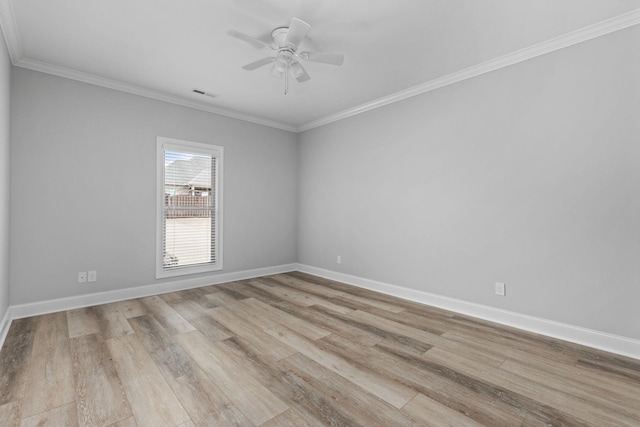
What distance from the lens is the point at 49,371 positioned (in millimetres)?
2059

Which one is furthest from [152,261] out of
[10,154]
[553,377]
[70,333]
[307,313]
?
[553,377]

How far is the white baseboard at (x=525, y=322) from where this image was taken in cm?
238

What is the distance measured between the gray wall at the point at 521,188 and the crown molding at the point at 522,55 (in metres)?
0.06

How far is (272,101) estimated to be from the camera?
13.9ft

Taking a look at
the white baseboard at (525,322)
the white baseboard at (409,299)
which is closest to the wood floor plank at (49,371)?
the white baseboard at (409,299)

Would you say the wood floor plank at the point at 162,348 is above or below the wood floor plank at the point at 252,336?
below

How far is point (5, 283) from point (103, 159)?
1570 millimetres

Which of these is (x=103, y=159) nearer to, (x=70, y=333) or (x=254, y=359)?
(x=70, y=333)

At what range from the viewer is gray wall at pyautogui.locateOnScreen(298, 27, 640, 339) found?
2.42 m

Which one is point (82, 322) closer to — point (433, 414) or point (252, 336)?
point (252, 336)

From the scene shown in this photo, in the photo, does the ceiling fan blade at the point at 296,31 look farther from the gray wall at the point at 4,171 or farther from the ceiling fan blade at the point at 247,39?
the gray wall at the point at 4,171

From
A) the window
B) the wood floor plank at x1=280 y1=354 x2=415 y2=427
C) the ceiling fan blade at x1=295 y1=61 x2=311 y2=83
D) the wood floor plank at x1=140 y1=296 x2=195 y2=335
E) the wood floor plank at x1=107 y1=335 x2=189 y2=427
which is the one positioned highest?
the ceiling fan blade at x1=295 y1=61 x2=311 y2=83

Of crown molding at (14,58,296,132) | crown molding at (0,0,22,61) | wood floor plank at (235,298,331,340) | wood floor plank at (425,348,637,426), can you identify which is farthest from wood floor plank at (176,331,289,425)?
crown molding at (14,58,296,132)

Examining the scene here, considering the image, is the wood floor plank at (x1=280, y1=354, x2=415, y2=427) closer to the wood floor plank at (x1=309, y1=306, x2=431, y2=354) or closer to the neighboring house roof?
the wood floor plank at (x1=309, y1=306, x2=431, y2=354)
